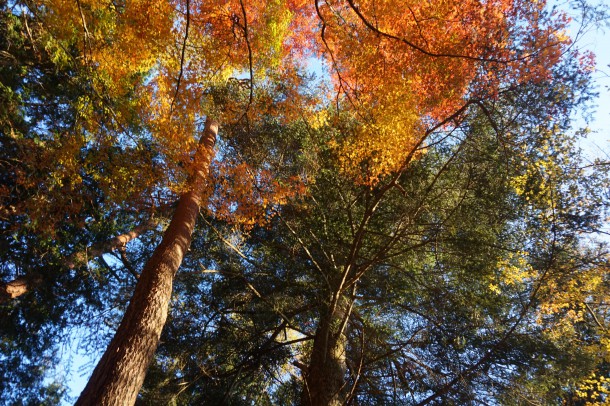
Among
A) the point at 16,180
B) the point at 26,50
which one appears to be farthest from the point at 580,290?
the point at 26,50

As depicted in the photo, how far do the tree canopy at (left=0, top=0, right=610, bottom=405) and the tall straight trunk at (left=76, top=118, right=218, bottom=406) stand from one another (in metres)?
0.09

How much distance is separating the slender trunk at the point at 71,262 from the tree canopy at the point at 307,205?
4 centimetres

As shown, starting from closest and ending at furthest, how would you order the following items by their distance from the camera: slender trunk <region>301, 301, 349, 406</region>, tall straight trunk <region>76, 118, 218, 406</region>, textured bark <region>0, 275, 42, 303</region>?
tall straight trunk <region>76, 118, 218, 406</region> < slender trunk <region>301, 301, 349, 406</region> < textured bark <region>0, 275, 42, 303</region>

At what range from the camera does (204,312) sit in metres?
7.62

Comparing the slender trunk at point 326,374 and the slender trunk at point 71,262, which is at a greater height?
the slender trunk at point 71,262

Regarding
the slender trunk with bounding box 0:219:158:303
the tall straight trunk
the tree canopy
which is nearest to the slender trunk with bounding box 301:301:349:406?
the tree canopy

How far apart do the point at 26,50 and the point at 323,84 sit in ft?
20.6

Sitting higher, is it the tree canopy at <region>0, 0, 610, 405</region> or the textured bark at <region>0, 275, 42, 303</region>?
the tree canopy at <region>0, 0, 610, 405</region>

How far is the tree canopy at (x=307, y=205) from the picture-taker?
629 cm

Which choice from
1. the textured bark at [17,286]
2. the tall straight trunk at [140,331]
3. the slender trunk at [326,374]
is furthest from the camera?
the textured bark at [17,286]

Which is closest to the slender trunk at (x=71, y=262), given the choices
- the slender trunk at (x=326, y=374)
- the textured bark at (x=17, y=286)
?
the textured bark at (x=17, y=286)

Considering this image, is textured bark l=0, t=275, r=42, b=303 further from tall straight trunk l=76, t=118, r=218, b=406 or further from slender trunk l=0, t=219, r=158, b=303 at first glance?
tall straight trunk l=76, t=118, r=218, b=406

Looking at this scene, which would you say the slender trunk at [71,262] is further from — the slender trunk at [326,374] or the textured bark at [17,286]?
the slender trunk at [326,374]

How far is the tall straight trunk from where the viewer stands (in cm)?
363
